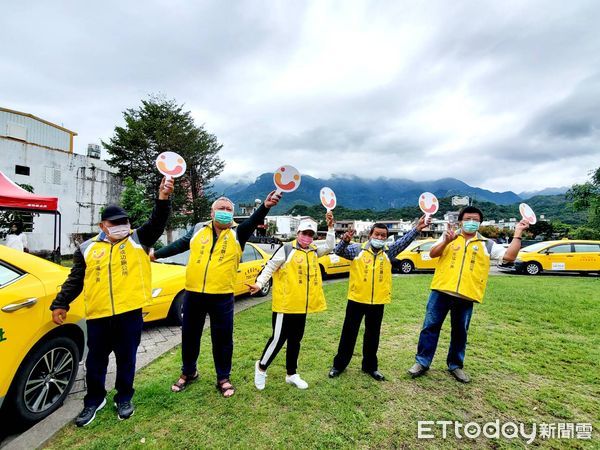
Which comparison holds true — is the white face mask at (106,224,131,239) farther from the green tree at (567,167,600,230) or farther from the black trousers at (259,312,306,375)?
the green tree at (567,167,600,230)

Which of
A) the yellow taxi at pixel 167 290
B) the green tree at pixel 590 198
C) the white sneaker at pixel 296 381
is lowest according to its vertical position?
the white sneaker at pixel 296 381

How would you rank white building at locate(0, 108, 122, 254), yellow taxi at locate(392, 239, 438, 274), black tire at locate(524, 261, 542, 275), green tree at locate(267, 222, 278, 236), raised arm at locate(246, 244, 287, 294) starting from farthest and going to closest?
green tree at locate(267, 222, 278, 236)
white building at locate(0, 108, 122, 254)
yellow taxi at locate(392, 239, 438, 274)
black tire at locate(524, 261, 542, 275)
raised arm at locate(246, 244, 287, 294)

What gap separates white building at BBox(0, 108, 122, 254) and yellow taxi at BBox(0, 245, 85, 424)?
60.8 ft

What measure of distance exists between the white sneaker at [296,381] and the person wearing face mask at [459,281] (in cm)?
126

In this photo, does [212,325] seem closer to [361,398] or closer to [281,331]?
[281,331]

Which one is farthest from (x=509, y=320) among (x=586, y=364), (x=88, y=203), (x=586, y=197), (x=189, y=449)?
(x=586, y=197)

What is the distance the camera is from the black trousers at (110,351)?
8.84 ft

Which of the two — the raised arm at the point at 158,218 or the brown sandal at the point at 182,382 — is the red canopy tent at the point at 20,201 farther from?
the brown sandal at the point at 182,382

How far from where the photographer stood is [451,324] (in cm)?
345

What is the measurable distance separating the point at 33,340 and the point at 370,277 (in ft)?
10.2

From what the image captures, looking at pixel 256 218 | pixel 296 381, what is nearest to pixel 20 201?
pixel 256 218

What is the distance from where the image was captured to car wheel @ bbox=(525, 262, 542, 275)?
41.0ft

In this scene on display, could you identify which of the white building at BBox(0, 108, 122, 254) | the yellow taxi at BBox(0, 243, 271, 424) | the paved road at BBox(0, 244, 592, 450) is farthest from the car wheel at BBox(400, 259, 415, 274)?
the white building at BBox(0, 108, 122, 254)

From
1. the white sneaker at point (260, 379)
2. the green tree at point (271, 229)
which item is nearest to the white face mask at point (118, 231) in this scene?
the white sneaker at point (260, 379)
